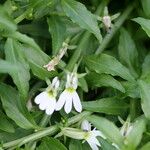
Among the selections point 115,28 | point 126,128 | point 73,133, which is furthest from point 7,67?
point 115,28

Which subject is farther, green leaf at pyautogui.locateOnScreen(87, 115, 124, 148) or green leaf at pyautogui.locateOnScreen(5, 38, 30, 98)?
green leaf at pyautogui.locateOnScreen(5, 38, 30, 98)

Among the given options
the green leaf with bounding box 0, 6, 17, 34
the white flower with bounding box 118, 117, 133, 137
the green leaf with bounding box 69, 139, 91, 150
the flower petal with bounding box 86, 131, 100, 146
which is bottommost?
the green leaf with bounding box 69, 139, 91, 150

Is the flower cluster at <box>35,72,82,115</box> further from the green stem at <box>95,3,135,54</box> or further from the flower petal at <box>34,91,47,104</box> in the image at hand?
the green stem at <box>95,3,135,54</box>

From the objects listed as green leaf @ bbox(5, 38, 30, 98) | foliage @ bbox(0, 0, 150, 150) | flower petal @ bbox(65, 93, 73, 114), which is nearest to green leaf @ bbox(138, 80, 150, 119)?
foliage @ bbox(0, 0, 150, 150)

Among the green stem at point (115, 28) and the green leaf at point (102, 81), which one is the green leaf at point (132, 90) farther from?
the green stem at point (115, 28)

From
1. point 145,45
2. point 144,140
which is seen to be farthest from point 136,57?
point 144,140

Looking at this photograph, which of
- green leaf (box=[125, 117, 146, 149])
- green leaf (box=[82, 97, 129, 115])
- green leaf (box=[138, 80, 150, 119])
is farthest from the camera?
green leaf (box=[82, 97, 129, 115])
